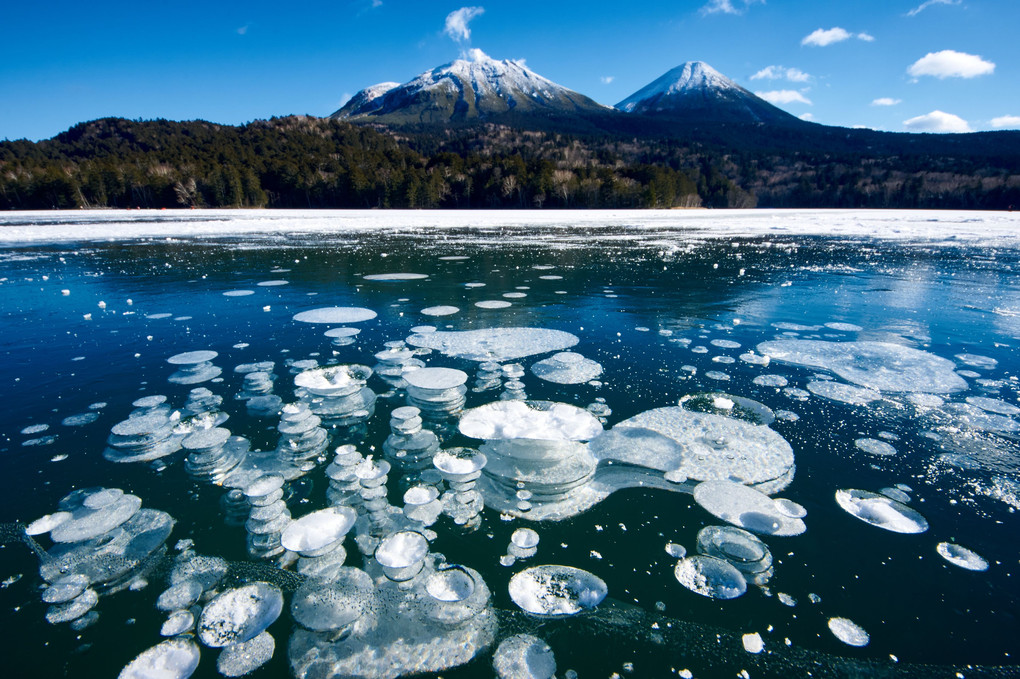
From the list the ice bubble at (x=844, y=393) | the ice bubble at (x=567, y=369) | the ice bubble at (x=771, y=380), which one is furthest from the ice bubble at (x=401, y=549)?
the ice bubble at (x=844, y=393)

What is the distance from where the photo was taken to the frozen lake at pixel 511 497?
2.22 meters

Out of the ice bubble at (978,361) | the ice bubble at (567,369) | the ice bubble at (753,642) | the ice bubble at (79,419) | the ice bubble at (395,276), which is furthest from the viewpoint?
the ice bubble at (395,276)

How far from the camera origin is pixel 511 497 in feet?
10.9

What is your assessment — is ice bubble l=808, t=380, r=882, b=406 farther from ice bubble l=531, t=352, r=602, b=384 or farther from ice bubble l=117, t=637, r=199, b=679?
ice bubble l=117, t=637, r=199, b=679

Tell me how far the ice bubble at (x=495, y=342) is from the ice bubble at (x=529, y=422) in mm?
1593

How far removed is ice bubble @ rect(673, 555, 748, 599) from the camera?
8.19 ft

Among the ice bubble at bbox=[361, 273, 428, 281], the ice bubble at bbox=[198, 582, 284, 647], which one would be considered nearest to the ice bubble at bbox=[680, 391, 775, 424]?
the ice bubble at bbox=[198, 582, 284, 647]

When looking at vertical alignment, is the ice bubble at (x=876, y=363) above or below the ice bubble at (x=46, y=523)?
above

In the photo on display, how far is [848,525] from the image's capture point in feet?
9.80

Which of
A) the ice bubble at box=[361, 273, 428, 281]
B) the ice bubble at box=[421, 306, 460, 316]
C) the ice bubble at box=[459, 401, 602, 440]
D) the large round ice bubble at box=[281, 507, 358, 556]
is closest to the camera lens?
the large round ice bubble at box=[281, 507, 358, 556]

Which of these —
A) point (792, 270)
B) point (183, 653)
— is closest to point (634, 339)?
point (183, 653)

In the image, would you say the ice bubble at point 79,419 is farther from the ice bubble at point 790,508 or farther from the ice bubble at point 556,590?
the ice bubble at point 790,508

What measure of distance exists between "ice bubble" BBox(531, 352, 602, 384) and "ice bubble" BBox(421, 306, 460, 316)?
2.91 meters

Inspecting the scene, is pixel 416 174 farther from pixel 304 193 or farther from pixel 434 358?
pixel 434 358
